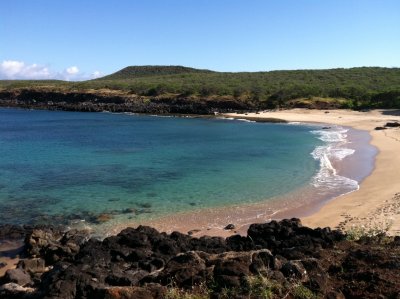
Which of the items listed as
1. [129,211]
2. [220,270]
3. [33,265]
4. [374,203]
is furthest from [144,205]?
[220,270]

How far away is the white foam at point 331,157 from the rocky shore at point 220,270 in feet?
35.5

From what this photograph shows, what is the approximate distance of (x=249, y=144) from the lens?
42.8 m

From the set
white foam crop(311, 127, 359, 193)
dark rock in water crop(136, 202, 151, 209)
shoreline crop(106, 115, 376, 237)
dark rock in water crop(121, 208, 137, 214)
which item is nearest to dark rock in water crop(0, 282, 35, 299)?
shoreline crop(106, 115, 376, 237)

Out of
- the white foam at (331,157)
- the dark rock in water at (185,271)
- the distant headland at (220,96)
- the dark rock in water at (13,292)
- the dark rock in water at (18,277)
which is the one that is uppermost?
the distant headland at (220,96)

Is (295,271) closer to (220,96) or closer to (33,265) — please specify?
(33,265)

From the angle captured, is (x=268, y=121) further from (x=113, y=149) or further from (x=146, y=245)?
(x=146, y=245)

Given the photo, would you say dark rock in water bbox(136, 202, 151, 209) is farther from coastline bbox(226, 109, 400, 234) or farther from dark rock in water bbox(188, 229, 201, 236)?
coastline bbox(226, 109, 400, 234)

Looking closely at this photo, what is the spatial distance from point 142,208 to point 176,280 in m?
11.3

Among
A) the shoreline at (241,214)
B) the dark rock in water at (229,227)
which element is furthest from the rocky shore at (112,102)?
the dark rock in water at (229,227)

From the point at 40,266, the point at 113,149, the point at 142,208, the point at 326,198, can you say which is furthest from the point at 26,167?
the point at 326,198

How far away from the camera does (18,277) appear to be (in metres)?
11.6

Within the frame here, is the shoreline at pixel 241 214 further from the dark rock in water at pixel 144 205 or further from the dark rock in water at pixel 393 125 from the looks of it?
the dark rock in water at pixel 393 125

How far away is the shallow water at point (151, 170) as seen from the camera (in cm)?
2052

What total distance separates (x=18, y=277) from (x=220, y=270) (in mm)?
5862
